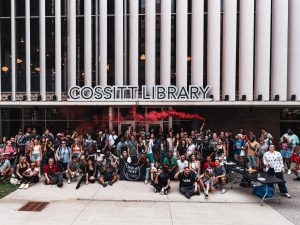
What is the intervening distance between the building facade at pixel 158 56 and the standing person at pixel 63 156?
6.25 meters

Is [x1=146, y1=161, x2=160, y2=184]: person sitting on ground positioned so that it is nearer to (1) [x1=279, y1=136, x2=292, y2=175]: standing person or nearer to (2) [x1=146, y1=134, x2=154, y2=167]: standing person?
(2) [x1=146, y1=134, x2=154, y2=167]: standing person

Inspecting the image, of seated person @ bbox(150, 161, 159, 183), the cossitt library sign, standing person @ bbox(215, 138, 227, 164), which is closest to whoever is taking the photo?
seated person @ bbox(150, 161, 159, 183)

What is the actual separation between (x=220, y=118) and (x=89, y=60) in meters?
9.83

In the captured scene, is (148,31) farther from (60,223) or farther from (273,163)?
(60,223)

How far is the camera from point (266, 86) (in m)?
20.5

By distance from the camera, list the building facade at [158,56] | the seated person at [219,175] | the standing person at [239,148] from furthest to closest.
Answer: the building facade at [158,56], the standing person at [239,148], the seated person at [219,175]

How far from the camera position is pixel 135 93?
795 inches

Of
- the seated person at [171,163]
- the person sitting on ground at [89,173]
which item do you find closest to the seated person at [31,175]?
the person sitting on ground at [89,173]

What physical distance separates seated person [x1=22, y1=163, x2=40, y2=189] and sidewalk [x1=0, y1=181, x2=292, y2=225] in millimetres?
335

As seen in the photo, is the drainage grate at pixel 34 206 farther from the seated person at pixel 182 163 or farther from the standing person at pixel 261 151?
the standing person at pixel 261 151

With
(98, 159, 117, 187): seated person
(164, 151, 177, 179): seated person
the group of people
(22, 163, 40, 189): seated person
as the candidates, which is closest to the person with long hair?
the group of people

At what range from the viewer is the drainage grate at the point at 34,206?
9945 millimetres

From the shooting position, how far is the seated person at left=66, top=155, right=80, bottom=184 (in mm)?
13227

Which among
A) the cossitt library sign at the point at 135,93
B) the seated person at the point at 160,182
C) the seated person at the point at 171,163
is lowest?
the seated person at the point at 160,182
